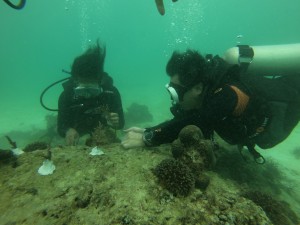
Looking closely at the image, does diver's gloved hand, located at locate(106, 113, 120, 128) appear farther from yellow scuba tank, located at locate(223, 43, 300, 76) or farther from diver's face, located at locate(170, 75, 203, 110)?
yellow scuba tank, located at locate(223, 43, 300, 76)

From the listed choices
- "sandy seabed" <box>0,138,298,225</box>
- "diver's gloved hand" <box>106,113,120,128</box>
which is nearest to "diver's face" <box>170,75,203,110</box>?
"sandy seabed" <box>0,138,298,225</box>

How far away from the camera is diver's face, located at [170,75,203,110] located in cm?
473

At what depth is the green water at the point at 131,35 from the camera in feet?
91.8

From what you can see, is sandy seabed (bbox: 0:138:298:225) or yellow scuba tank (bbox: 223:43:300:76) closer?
sandy seabed (bbox: 0:138:298:225)

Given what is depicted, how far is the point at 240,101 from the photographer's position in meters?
4.14

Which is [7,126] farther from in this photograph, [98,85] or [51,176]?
[51,176]

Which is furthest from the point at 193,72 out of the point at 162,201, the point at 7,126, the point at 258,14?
the point at 258,14

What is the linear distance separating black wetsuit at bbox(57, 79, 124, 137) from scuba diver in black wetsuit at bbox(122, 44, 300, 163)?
2557 millimetres

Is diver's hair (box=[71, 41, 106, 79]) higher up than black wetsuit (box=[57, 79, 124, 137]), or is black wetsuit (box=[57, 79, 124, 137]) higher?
diver's hair (box=[71, 41, 106, 79])

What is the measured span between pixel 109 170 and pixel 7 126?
2092cm

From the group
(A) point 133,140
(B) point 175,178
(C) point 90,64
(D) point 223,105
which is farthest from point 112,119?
(B) point 175,178

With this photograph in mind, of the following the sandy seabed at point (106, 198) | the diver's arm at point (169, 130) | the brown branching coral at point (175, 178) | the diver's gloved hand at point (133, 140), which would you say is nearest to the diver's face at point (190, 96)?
the diver's arm at point (169, 130)

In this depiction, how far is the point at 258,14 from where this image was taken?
9400 centimetres

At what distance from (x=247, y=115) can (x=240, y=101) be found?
50cm
